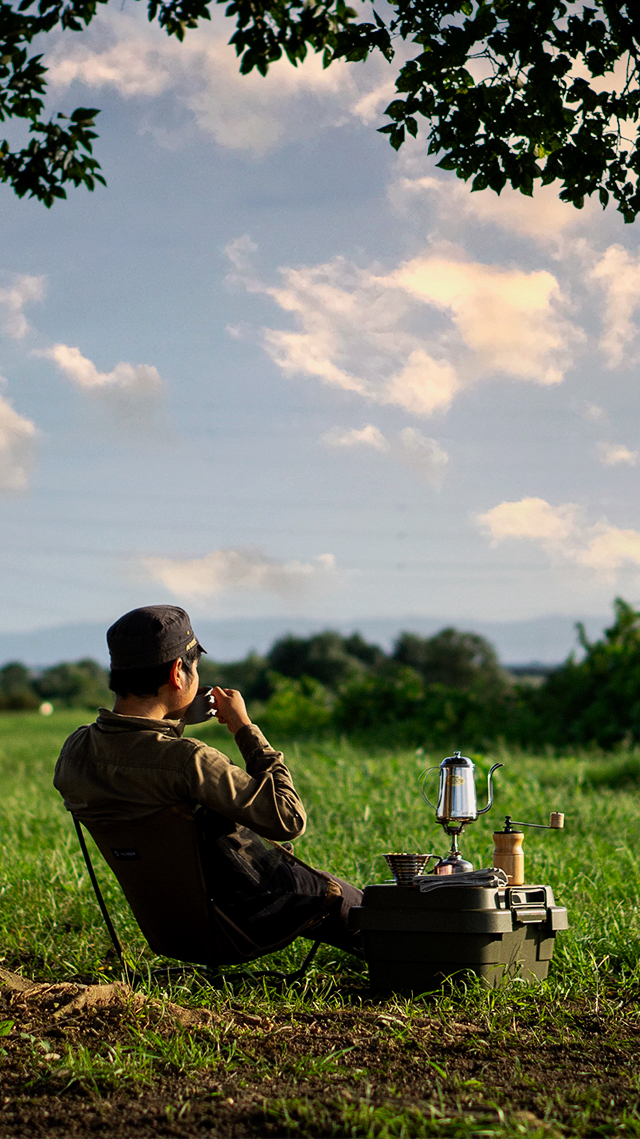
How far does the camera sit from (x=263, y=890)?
384cm

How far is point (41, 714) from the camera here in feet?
111

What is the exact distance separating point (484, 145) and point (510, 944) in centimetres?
324

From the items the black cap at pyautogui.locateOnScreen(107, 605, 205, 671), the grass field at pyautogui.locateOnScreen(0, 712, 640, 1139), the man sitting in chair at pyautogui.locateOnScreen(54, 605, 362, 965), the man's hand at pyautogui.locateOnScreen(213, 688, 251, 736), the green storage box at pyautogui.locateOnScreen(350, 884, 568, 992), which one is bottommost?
the grass field at pyautogui.locateOnScreen(0, 712, 640, 1139)

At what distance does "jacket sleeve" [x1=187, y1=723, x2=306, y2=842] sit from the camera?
11.5 ft

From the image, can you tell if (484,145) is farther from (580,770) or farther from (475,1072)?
(580,770)

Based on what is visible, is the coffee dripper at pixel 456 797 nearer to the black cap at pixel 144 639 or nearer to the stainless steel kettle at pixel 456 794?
the stainless steel kettle at pixel 456 794

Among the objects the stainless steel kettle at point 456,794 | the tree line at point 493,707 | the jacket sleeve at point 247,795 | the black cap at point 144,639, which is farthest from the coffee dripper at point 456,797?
the tree line at point 493,707

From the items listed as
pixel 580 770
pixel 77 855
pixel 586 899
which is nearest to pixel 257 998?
pixel 586 899

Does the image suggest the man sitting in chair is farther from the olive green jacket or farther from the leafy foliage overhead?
the leafy foliage overhead

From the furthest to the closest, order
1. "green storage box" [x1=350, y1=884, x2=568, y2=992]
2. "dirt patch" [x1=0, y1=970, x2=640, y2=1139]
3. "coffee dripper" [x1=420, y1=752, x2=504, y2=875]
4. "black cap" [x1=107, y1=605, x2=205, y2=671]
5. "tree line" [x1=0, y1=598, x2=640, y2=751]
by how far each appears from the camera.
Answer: "tree line" [x1=0, y1=598, x2=640, y2=751], "coffee dripper" [x1=420, y1=752, x2=504, y2=875], "green storage box" [x1=350, y1=884, x2=568, y2=992], "black cap" [x1=107, y1=605, x2=205, y2=671], "dirt patch" [x1=0, y1=970, x2=640, y2=1139]

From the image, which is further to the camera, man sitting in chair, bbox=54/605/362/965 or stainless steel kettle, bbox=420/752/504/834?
stainless steel kettle, bbox=420/752/504/834

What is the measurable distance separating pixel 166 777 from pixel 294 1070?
999mm

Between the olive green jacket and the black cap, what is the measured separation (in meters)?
0.20

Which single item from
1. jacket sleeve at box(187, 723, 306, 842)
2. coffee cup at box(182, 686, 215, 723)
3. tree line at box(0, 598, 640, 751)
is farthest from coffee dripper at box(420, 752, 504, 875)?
tree line at box(0, 598, 640, 751)
